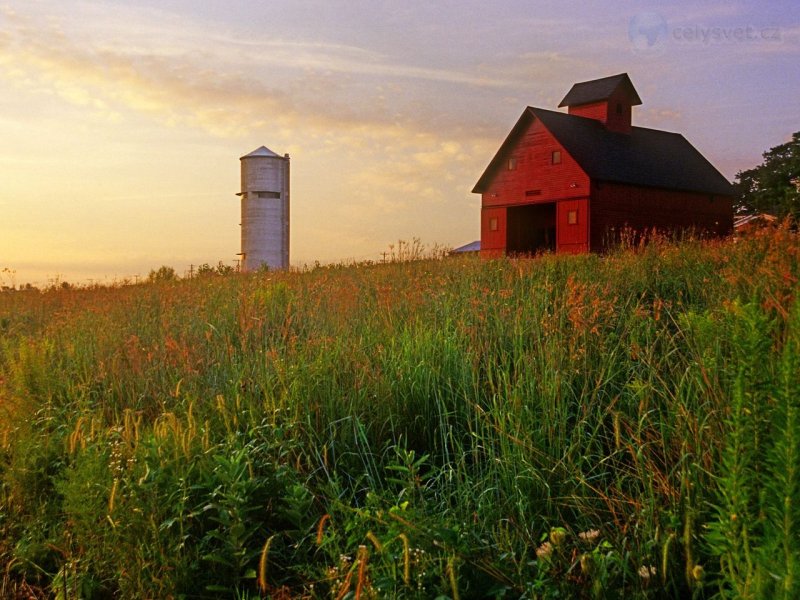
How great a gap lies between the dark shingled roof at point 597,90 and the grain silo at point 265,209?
40.1 feet

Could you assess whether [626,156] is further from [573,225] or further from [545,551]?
[545,551]

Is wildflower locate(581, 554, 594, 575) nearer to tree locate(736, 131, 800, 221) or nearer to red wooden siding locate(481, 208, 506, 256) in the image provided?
red wooden siding locate(481, 208, 506, 256)

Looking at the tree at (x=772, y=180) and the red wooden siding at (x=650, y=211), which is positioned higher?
the tree at (x=772, y=180)

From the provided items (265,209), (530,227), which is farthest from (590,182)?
(265,209)

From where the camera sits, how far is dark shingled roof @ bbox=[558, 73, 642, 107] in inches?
Result: 1139

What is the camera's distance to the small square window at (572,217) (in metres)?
24.8

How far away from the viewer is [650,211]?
87.5 feet

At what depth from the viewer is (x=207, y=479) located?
11.2ft

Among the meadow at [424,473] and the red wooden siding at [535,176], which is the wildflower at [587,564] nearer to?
→ the meadow at [424,473]

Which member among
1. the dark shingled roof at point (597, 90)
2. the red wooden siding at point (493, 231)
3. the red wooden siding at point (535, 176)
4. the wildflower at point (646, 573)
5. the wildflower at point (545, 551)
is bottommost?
the wildflower at point (646, 573)

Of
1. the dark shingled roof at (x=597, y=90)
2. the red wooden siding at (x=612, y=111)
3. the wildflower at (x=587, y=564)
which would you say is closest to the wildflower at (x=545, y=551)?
the wildflower at (x=587, y=564)

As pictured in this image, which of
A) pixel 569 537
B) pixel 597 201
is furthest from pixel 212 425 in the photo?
pixel 597 201

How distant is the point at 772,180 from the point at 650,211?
47.0 feet

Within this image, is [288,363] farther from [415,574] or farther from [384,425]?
[415,574]
